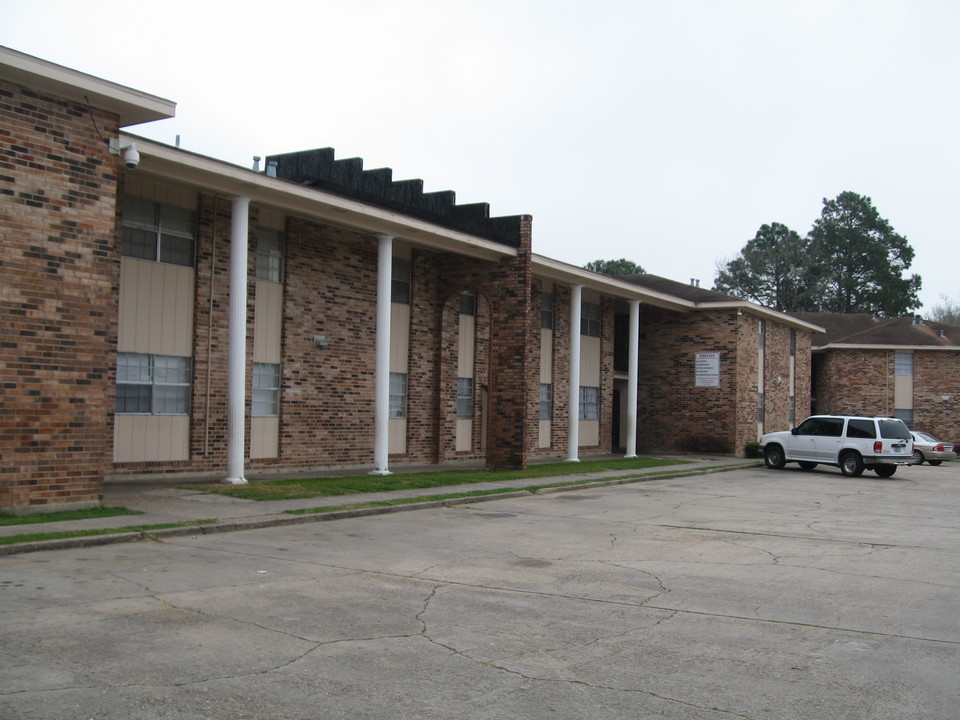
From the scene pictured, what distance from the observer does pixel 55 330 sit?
1179 centimetres

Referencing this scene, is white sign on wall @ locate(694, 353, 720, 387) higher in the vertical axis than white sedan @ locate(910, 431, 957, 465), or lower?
higher

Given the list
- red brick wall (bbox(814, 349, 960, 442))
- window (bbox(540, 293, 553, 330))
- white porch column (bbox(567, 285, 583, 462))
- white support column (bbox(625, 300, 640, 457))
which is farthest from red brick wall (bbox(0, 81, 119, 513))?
red brick wall (bbox(814, 349, 960, 442))

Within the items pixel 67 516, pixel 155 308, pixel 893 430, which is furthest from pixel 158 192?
pixel 893 430

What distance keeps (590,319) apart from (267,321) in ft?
49.1

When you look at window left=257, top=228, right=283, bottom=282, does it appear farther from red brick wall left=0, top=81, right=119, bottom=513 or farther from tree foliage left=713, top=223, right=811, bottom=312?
tree foliage left=713, top=223, right=811, bottom=312

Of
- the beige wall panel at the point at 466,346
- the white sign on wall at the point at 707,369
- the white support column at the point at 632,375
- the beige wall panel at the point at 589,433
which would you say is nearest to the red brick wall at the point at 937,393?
the white sign on wall at the point at 707,369

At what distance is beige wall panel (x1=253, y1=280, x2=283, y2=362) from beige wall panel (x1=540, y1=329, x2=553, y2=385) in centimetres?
1092

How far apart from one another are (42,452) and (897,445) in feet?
74.2

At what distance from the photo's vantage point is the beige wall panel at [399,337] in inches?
891

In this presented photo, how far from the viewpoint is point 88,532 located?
406 inches

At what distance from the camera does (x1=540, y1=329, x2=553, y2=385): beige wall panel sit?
28250 mm

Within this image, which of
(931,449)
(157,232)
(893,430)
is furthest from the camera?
(931,449)

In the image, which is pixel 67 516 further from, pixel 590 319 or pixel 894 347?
pixel 894 347

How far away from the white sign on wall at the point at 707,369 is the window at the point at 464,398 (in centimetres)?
1207
